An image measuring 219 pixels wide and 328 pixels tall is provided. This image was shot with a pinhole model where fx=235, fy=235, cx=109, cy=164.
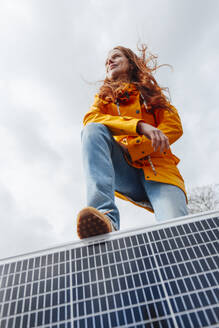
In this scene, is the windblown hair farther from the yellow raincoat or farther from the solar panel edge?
the solar panel edge

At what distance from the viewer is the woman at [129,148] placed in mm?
1839

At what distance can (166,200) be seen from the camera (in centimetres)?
228

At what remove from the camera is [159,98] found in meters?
3.15

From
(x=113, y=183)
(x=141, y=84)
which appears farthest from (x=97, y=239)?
(x=141, y=84)

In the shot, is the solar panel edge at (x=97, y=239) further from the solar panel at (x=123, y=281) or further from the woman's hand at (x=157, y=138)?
the woman's hand at (x=157, y=138)

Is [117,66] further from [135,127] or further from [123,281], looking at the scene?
[123,281]

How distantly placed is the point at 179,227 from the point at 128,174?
4.66 ft

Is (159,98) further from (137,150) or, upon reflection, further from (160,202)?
(160,202)

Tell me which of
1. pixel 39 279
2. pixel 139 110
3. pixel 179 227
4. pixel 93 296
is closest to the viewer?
pixel 93 296

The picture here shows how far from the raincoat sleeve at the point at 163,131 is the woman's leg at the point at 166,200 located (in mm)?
342

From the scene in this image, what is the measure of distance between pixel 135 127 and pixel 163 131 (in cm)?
58

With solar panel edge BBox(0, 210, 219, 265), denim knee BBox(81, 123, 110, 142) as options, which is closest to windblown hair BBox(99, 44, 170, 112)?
denim knee BBox(81, 123, 110, 142)

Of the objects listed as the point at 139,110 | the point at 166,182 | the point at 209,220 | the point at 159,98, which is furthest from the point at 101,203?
the point at 159,98

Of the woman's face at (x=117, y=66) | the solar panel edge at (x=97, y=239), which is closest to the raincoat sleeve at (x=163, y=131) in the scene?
the woman's face at (x=117, y=66)
